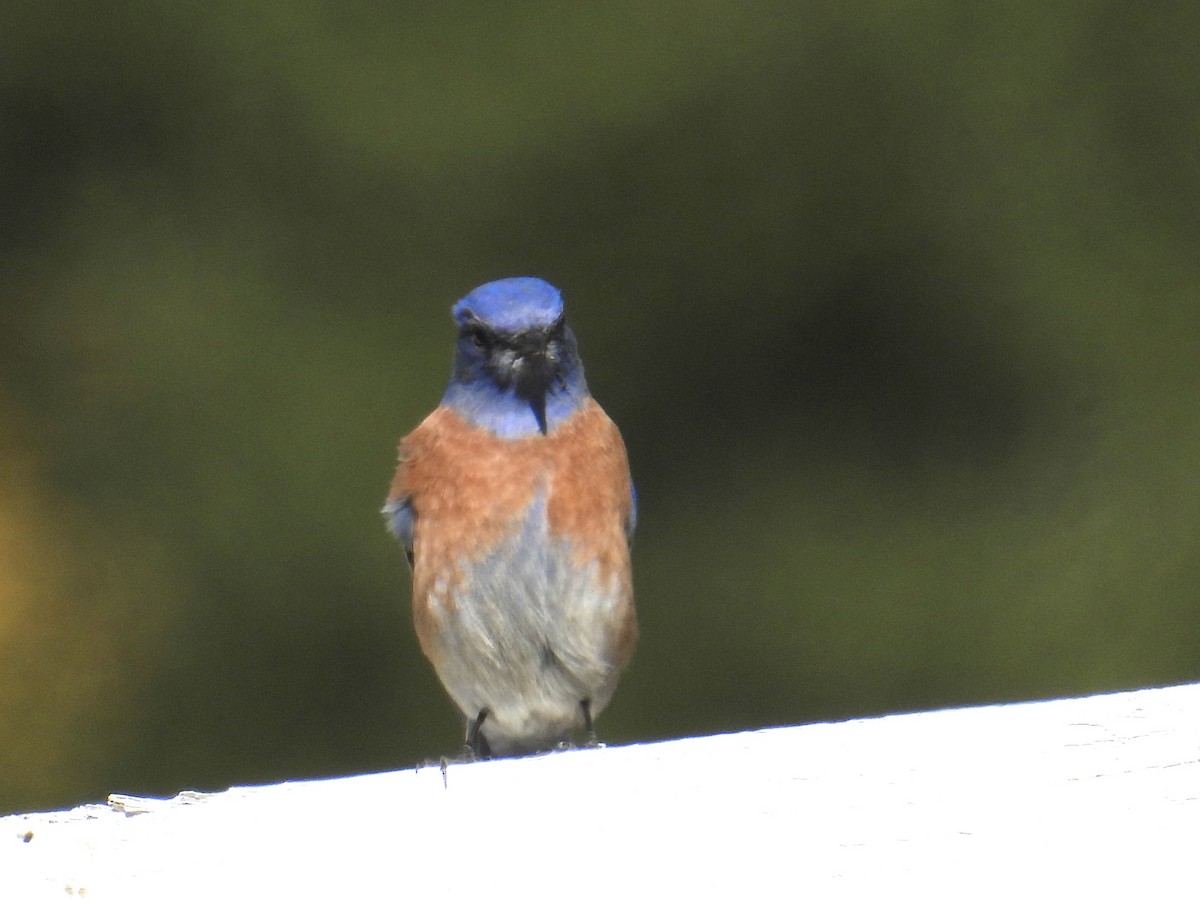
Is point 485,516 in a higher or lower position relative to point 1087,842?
higher

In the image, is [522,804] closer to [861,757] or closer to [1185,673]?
[861,757]

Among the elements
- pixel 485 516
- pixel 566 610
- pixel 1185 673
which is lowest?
pixel 1185 673

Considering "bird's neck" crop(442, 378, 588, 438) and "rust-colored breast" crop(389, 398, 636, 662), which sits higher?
"bird's neck" crop(442, 378, 588, 438)

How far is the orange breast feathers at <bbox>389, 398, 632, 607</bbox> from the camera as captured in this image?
269 centimetres

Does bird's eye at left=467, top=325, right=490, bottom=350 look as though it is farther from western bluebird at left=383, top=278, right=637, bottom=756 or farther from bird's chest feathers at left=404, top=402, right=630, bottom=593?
bird's chest feathers at left=404, top=402, right=630, bottom=593

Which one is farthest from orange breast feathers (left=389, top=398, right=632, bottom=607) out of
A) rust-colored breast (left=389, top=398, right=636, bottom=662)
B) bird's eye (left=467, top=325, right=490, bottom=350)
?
bird's eye (left=467, top=325, right=490, bottom=350)

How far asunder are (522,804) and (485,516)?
Result: 1043 mm

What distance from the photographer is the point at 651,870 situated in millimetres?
→ 1647

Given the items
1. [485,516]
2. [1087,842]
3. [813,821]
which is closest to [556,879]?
[813,821]

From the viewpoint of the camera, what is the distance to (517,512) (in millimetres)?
2691

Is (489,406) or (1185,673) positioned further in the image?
(1185,673)

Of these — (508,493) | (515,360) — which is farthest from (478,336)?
(508,493)

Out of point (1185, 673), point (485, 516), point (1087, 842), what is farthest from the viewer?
point (1185, 673)

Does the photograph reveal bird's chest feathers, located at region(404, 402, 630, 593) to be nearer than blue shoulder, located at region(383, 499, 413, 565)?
Yes
